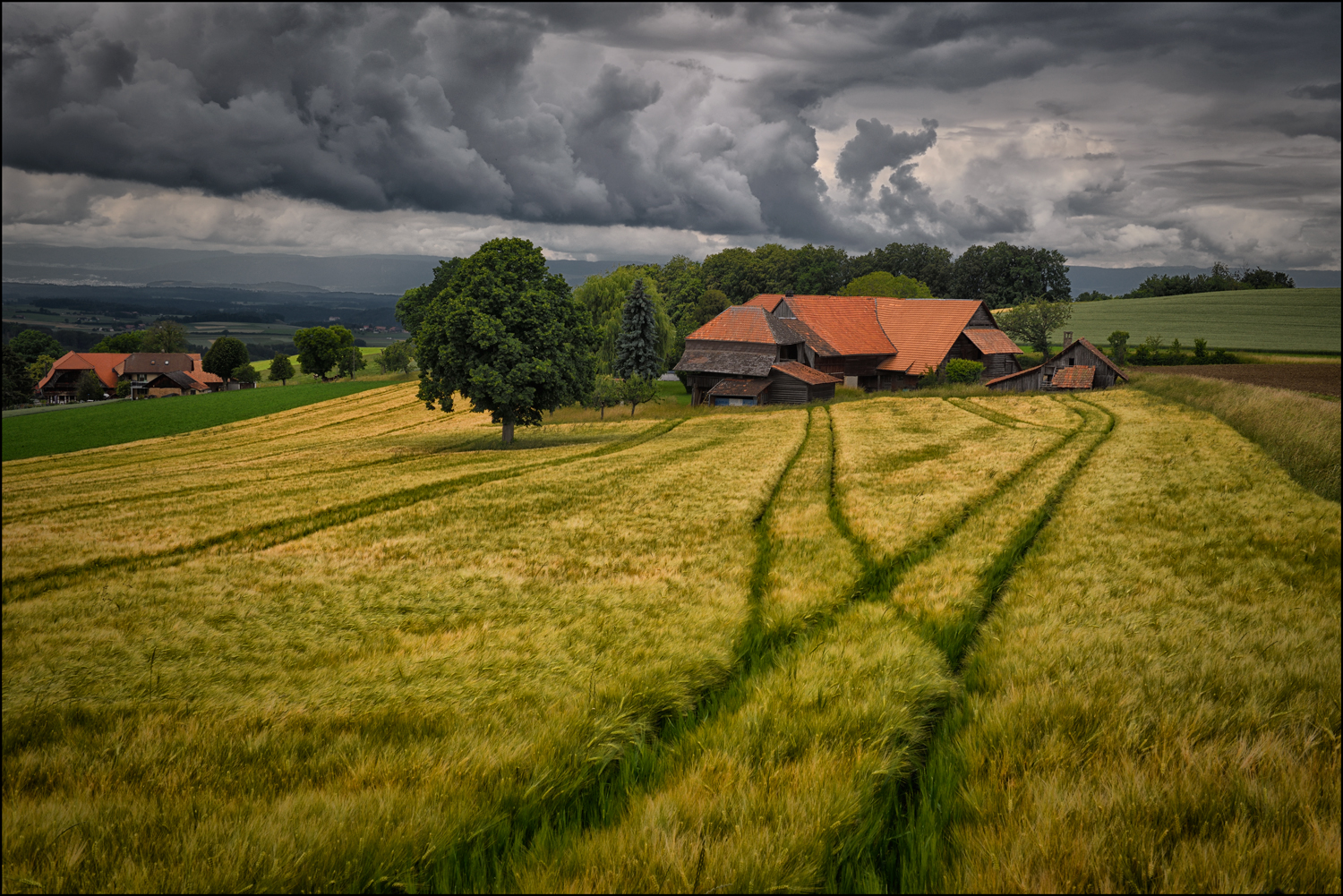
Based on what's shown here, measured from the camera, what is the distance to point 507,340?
28656mm

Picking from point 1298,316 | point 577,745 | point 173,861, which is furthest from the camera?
point 577,745

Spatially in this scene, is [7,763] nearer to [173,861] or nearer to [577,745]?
[173,861]

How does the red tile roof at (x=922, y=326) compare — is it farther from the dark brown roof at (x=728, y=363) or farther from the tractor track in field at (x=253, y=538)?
the tractor track in field at (x=253, y=538)

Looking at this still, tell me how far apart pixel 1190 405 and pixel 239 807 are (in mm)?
7704

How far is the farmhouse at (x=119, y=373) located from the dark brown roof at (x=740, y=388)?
5349 cm

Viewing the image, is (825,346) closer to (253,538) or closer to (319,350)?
(253,538)

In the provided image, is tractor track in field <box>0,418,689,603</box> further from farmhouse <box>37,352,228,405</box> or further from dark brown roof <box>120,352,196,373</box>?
dark brown roof <box>120,352,196,373</box>

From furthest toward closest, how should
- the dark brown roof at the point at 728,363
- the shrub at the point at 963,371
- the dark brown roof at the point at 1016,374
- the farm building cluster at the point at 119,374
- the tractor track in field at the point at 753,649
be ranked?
the dark brown roof at the point at 728,363 → the shrub at the point at 963,371 → the dark brown roof at the point at 1016,374 → the farm building cluster at the point at 119,374 → the tractor track in field at the point at 753,649

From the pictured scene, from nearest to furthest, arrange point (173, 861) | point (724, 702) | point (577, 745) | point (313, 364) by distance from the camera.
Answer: point (173, 861), point (577, 745), point (724, 702), point (313, 364)

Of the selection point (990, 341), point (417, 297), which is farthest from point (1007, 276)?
point (417, 297)

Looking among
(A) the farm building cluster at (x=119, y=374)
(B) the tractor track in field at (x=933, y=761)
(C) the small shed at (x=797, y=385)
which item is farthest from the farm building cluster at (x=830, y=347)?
(A) the farm building cluster at (x=119, y=374)

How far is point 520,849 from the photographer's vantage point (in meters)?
3.52


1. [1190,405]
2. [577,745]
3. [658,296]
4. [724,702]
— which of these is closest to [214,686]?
[577,745]

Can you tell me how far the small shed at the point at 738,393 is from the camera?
59.6m
